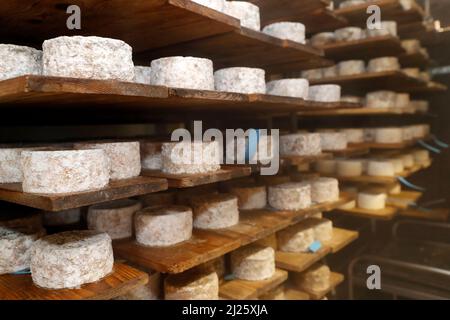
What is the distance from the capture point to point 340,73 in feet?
11.7

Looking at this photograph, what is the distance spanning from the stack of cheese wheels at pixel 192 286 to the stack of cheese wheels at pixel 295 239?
0.75 meters

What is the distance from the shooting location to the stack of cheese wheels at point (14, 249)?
1.44 metres

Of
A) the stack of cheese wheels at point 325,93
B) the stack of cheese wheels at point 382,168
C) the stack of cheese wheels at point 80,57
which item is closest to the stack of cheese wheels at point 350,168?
the stack of cheese wheels at point 382,168

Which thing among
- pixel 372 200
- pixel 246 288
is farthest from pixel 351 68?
pixel 246 288

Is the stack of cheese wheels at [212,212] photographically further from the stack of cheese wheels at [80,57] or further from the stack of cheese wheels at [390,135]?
the stack of cheese wheels at [390,135]

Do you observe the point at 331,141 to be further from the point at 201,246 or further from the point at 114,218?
the point at 114,218

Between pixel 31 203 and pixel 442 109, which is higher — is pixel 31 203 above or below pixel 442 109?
below

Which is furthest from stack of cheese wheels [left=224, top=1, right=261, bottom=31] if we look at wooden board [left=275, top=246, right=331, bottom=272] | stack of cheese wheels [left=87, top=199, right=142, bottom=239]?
wooden board [left=275, top=246, right=331, bottom=272]

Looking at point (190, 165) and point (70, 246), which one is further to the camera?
point (190, 165)

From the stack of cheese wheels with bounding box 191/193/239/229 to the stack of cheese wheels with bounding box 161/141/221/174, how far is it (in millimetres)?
379

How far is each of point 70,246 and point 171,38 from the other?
106 centimetres

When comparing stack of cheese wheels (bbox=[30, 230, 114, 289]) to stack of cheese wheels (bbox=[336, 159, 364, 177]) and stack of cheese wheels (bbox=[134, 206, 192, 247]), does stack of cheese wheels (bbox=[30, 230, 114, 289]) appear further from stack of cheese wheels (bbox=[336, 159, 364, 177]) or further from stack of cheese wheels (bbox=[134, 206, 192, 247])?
stack of cheese wheels (bbox=[336, 159, 364, 177])
